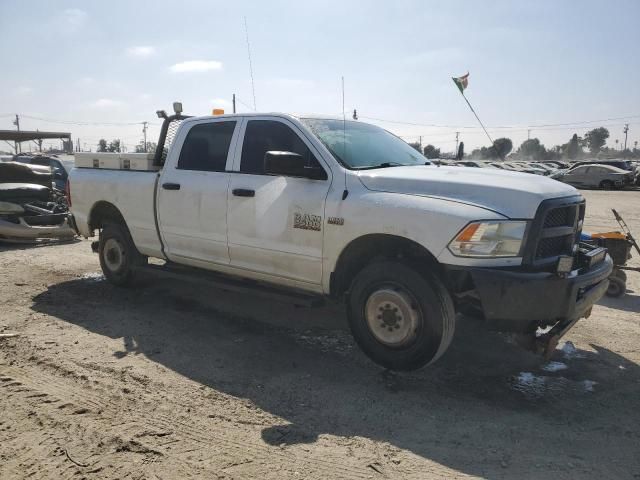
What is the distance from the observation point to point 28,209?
920 cm

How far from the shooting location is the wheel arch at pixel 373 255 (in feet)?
12.0

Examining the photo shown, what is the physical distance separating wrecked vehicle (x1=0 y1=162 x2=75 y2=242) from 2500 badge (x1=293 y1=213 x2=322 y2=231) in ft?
19.9

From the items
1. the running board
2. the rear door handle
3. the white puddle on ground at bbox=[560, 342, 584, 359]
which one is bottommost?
the white puddle on ground at bbox=[560, 342, 584, 359]

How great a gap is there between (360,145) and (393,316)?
1619mm

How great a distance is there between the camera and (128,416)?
3.14 metres

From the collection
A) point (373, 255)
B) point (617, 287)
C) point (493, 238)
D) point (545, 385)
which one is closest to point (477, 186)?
point (493, 238)

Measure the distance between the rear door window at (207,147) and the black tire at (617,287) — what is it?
15.6 ft

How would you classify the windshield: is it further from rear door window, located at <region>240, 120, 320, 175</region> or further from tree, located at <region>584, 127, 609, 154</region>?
tree, located at <region>584, 127, 609, 154</region>

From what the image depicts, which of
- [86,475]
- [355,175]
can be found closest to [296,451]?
[86,475]

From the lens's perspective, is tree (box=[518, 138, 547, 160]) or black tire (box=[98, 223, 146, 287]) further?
tree (box=[518, 138, 547, 160])

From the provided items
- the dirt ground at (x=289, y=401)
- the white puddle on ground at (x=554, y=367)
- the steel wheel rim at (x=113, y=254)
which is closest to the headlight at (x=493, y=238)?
the dirt ground at (x=289, y=401)

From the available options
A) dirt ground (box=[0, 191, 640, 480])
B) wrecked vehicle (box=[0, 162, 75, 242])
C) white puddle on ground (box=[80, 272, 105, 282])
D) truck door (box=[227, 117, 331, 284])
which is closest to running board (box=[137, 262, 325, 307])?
truck door (box=[227, 117, 331, 284])

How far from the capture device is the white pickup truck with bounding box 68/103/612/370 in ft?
10.8

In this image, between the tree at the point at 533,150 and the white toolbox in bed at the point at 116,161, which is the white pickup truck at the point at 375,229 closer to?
the white toolbox in bed at the point at 116,161
